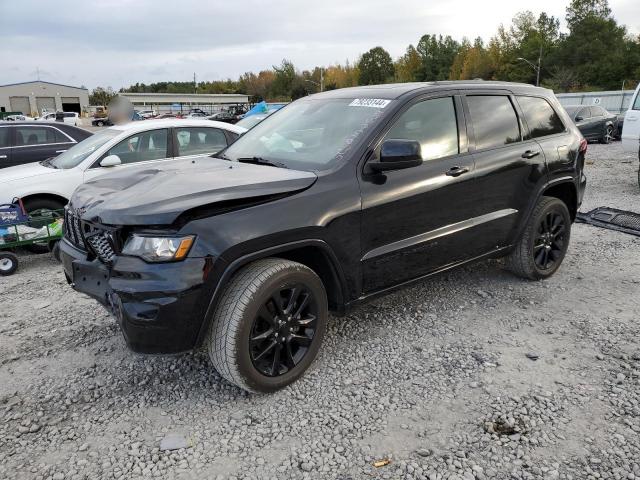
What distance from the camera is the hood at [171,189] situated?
270cm

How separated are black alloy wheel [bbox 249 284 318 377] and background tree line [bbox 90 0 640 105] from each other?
192 ft

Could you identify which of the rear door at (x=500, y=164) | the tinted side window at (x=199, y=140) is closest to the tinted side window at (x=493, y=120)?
the rear door at (x=500, y=164)

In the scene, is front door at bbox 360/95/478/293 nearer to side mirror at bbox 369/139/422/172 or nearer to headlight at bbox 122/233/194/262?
side mirror at bbox 369/139/422/172

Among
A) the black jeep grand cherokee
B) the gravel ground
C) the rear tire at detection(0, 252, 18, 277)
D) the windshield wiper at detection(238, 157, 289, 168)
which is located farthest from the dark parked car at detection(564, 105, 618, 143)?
the rear tire at detection(0, 252, 18, 277)

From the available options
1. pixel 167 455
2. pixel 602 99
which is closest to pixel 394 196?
pixel 167 455

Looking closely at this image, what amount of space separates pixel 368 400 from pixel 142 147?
16.2ft

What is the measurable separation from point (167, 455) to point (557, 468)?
6.26ft

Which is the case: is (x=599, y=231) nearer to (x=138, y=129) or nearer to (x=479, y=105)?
(x=479, y=105)

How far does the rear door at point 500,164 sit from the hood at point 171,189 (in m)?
1.59

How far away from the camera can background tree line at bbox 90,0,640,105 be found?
60.5 metres

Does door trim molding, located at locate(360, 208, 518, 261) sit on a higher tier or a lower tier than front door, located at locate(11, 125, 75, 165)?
lower

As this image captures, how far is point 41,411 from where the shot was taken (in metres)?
2.95

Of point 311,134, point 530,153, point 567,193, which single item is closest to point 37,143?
point 311,134

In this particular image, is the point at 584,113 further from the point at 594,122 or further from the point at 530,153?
the point at 530,153
